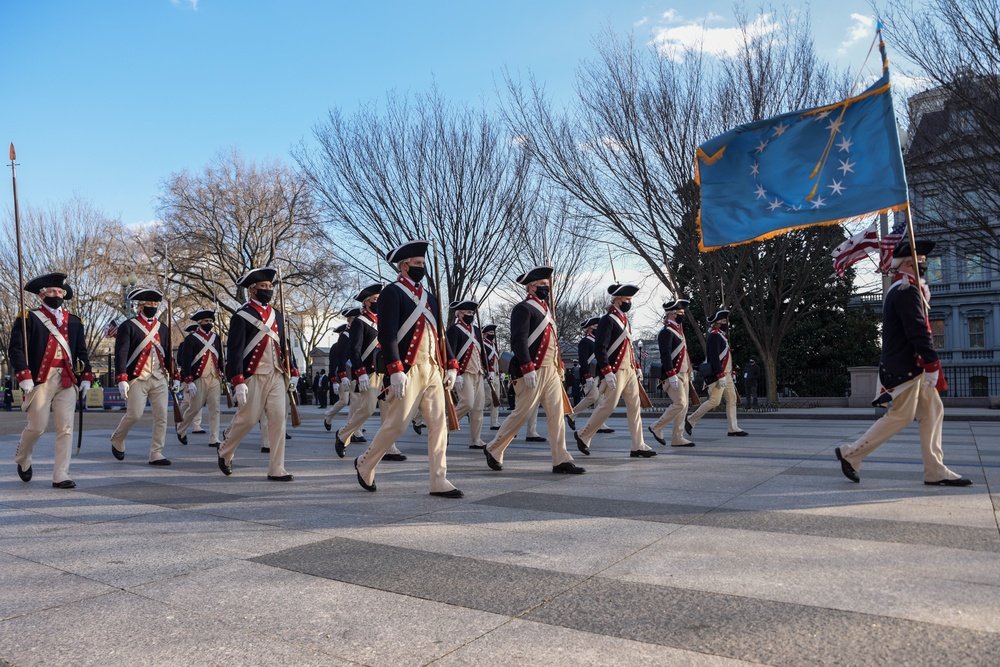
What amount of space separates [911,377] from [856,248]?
1164 cm

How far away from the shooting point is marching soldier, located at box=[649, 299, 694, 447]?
36.3 ft

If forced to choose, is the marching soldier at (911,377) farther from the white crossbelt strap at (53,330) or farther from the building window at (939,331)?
the building window at (939,331)

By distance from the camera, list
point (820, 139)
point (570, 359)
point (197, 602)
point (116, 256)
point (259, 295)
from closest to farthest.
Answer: point (197, 602) → point (259, 295) → point (820, 139) → point (116, 256) → point (570, 359)

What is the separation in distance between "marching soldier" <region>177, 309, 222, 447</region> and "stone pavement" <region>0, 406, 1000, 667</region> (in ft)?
17.1

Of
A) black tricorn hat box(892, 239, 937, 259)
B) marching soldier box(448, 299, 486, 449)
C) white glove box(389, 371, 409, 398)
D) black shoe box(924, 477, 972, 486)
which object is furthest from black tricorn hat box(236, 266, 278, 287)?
black shoe box(924, 477, 972, 486)

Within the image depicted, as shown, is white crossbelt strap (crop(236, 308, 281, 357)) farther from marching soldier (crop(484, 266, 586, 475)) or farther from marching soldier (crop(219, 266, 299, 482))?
marching soldier (crop(484, 266, 586, 475))

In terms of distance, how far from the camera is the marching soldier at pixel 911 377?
22.3 feet

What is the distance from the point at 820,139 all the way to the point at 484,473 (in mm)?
5512

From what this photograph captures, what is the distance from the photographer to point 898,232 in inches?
671

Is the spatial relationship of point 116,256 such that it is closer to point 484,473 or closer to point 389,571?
point 484,473

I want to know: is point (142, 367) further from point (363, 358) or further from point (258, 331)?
point (258, 331)

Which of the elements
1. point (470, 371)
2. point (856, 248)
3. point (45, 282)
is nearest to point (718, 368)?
point (470, 371)

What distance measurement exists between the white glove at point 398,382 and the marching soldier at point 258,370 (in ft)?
6.50

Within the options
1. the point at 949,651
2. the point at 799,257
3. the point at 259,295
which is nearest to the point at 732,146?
the point at 259,295
